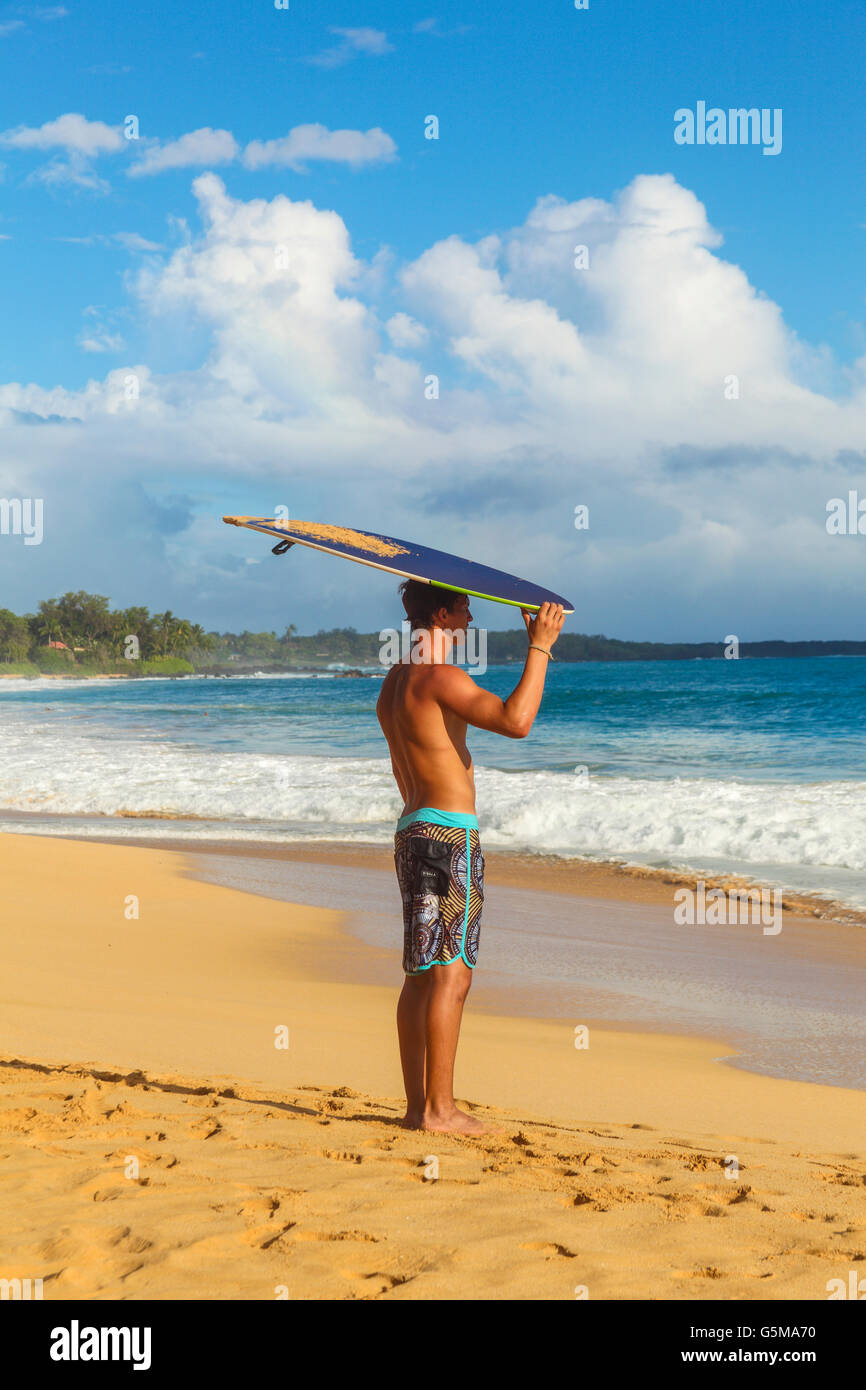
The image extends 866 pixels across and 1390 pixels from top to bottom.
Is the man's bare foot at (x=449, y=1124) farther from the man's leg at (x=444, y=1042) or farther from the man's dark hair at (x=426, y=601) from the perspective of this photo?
the man's dark hair at (x=426, y=601)

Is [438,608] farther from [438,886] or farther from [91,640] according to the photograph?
[91,640]

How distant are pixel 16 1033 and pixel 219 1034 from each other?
103cm

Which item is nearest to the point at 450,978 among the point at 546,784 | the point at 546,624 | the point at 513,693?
the point at 513,693

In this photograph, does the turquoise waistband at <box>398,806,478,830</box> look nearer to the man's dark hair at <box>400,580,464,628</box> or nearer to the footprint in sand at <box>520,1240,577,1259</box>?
the man's dark hair at <box>400,580,464,628</box>

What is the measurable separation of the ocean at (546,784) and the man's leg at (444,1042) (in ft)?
21.9

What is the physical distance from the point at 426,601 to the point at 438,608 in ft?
0.18

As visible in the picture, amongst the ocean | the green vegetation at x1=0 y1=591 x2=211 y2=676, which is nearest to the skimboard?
the ocean

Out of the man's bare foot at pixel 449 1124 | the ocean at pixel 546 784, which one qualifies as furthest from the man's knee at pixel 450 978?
the ocean at pixel 546 784

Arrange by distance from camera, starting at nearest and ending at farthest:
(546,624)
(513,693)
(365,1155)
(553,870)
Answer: (365,1155) → (513,693) → (546,624) → (553,870)

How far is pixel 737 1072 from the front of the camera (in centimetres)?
525

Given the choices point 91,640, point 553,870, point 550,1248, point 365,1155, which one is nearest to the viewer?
point 550,1248

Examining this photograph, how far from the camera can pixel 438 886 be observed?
3838 mm

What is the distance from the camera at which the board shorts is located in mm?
3820
